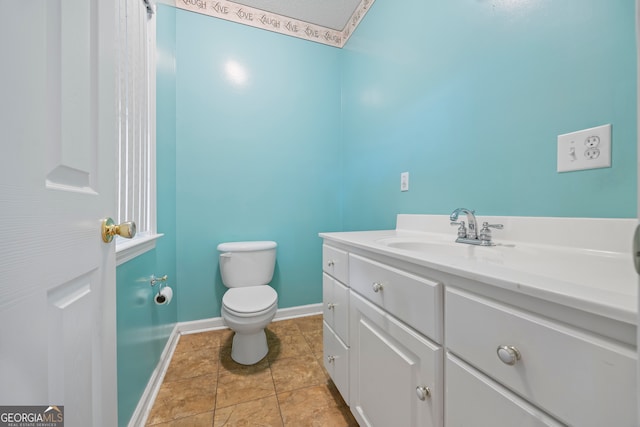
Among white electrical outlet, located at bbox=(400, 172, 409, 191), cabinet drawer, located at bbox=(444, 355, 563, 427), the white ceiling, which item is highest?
the white ceiling

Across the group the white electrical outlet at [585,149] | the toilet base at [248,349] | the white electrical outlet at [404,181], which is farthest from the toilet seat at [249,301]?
the white electrical outlet at [585,149]

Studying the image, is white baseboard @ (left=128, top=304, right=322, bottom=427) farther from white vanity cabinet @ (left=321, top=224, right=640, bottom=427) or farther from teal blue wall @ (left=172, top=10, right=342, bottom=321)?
white vanity cabinet @ (left=321, top=224, right=640, bottom=427)

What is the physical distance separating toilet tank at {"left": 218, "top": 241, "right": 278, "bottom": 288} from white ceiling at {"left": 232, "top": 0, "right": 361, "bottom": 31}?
1887 millimetres

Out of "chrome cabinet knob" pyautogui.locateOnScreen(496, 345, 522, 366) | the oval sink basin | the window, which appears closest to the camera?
"chrome cabinet knob" pyautogui.locateOnScreen(496, 345, 522, 366)

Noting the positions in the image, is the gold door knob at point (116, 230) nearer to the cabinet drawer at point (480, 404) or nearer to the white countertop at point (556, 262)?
the white countertop at point (556, 262)

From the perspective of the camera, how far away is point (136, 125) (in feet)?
3.67

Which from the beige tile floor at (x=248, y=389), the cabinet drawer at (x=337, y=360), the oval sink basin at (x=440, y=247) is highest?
the oval sink basin at (x=440, y=247)

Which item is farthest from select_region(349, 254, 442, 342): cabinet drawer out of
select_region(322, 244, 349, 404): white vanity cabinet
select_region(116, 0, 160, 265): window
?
select_region(116, 0, 160, 265): window

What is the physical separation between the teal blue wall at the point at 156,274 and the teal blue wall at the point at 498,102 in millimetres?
1381

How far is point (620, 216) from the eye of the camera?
23.4 inches

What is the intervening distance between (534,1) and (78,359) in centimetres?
158

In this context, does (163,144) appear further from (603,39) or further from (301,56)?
(603,39)

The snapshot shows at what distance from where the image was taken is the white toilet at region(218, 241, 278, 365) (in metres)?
1.28

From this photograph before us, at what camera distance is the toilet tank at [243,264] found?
64.8 inches
